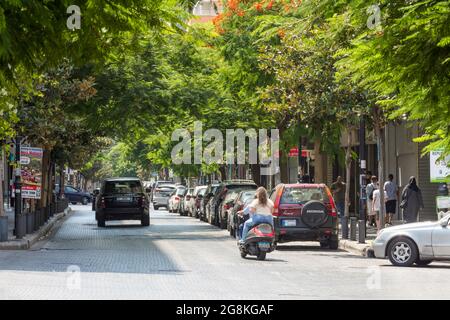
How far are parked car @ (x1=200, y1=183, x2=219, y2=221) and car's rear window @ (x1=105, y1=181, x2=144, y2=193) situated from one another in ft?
20.1

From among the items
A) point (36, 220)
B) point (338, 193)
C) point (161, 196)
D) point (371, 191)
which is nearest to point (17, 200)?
point (36, 220)

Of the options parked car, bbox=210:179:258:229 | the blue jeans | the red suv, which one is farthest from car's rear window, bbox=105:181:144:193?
the blue jeans

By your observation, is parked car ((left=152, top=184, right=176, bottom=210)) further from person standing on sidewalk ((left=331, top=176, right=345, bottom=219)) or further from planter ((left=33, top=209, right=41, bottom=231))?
planter ((left=33, top=209, right=41, bottom=231))

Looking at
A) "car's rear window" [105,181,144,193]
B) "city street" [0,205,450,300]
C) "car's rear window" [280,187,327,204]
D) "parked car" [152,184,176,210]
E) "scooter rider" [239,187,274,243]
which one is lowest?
"city street" [0,205,450,300]

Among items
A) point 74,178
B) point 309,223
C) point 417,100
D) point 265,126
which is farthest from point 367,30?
point 74,178

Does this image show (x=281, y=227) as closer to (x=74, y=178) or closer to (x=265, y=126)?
(x=265, y=126)

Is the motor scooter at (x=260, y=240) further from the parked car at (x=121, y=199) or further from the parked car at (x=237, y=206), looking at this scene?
the parked car at (x=121, y=199)

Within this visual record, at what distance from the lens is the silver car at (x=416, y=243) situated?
70.9 ft

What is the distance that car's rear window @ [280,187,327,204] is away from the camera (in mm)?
27719

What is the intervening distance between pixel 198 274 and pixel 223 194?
22.3m

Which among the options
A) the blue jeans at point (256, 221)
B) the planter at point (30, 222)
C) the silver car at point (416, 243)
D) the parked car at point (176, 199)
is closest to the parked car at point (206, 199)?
the parked car at point (176, 199)

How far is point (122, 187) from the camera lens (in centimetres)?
4028

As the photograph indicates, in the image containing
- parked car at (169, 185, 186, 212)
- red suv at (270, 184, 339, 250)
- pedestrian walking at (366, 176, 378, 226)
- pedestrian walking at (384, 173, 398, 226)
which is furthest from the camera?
parked car at (169, 185, 186, 212)

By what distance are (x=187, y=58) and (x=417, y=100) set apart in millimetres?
23074
